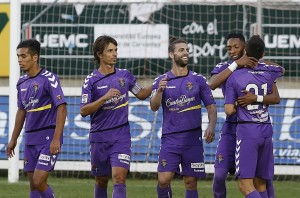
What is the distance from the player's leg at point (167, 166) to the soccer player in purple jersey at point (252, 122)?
1101 millimetres

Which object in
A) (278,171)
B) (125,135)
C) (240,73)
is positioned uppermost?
(240,73)

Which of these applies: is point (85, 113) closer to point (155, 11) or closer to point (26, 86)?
point (26, 86)

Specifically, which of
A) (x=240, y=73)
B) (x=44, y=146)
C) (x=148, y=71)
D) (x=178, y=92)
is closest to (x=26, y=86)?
(x=44, y=146)

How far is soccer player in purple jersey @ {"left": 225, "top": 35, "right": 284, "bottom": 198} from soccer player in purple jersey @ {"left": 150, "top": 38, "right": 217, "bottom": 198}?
890 millimetres

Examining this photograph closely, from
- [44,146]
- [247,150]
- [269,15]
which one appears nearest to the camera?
[247,150]

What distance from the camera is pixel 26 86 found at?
13.2 m

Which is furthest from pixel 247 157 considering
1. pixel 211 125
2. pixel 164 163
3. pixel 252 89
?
pixel 164 163

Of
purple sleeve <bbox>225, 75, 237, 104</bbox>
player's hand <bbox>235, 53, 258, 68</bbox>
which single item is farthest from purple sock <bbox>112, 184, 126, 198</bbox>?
player's hand <bbox>235, 53, 258, 68</bbox>

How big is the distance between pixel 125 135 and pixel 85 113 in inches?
23.3

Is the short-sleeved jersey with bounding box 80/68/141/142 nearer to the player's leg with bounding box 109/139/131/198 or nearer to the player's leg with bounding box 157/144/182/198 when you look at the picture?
the player's leg with bounding box 109/139/131/198

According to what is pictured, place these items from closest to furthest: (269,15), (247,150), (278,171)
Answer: (247,150) → (278,171) → (269,15)

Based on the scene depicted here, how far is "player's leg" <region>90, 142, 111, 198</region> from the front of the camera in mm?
13180

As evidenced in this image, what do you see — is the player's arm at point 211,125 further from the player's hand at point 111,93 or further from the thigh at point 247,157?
the player's hand at point 111,93

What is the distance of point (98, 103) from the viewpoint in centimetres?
1275
